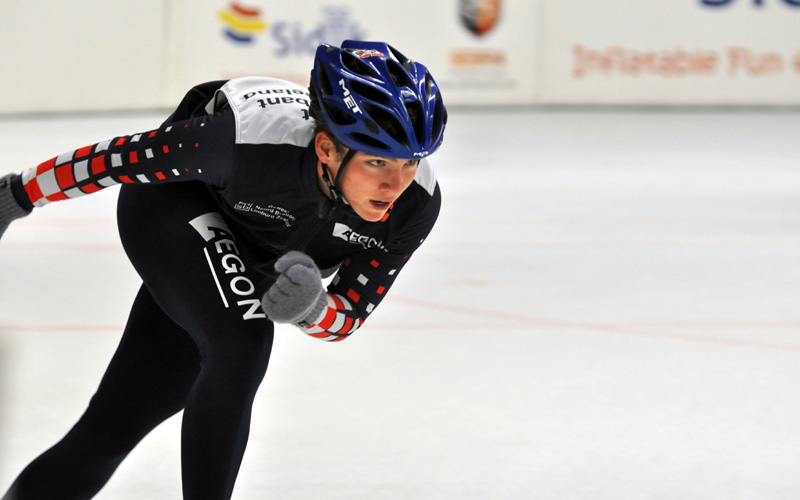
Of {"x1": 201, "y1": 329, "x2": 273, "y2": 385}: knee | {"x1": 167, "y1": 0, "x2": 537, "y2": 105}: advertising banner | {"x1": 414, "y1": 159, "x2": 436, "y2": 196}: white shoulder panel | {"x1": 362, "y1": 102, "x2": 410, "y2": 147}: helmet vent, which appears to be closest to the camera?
{"x1": 201, "y1": 329, "x2": 273, "y2": 385}: knee

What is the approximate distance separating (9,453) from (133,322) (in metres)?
0.87

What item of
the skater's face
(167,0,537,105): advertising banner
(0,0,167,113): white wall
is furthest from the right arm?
(167,0,537,105): advertising banner

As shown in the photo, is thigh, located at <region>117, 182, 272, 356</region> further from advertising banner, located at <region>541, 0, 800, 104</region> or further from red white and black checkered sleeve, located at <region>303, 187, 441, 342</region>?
advertising banner, located at <region>541, 0, 800, 104</region>

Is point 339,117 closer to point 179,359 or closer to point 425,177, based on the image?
point 425,177

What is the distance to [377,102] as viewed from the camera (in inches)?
81.4

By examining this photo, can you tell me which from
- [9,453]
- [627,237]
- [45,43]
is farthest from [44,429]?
[45,43]

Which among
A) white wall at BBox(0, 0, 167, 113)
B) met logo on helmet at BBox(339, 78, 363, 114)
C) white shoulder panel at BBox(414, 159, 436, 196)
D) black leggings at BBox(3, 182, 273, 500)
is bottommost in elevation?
white wall at BBox(0, 0, 167, 113)

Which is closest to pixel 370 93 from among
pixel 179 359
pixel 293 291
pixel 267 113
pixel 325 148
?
pixel 325 148

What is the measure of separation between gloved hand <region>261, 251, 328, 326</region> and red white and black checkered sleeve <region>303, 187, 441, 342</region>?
1.01 ft

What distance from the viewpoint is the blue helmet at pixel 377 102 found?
2035mm

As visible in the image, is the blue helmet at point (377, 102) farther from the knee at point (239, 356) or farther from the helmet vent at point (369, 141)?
the knee at point (239, 356)

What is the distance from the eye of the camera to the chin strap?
2.10 m

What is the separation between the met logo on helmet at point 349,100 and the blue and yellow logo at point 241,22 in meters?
9.28

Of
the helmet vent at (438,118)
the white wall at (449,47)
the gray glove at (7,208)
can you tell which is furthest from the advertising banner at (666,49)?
the gray glove at (7,208)
